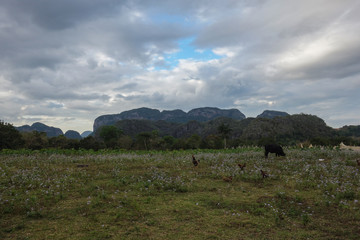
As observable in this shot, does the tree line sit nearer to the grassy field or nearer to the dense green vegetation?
the dense green vegetation

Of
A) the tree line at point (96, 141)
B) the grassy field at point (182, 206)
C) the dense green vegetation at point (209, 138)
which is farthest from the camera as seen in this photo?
the dense green vegetation at point (209, 138)

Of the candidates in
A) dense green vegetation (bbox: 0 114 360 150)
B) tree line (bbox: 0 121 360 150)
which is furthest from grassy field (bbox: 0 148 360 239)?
dense green vegetation (bbox: 0 114 360 150)

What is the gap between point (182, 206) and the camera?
921 centimetres

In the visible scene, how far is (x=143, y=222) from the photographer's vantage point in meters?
7.68

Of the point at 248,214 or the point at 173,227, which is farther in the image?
the point at 248,214

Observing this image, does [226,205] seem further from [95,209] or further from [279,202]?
[95,209]

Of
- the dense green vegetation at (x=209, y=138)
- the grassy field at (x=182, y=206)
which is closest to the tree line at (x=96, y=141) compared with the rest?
the dense green vegetation at (x=209, y=138)

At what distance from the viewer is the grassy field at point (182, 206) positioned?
7.03 metres

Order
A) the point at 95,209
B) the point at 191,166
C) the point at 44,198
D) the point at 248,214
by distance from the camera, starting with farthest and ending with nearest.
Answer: the point at 191,166 → the point at 44,198 → the point at 95,209 → the point at 248,214

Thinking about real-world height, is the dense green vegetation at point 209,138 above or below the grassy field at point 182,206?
above

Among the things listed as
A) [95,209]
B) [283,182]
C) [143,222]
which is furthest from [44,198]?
[283,182]

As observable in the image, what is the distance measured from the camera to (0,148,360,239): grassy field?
703 cm

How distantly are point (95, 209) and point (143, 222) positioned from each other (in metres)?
2.45

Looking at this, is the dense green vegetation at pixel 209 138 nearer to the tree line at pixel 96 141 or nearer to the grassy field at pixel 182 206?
the tree line at pixel 96 141
